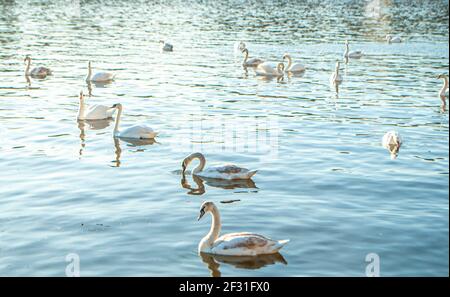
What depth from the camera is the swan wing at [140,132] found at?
85.9ft

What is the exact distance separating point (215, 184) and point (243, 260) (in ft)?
19.7

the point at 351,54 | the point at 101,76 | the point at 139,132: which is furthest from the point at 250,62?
the point at 139,132

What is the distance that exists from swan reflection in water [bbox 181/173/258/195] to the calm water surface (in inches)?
6.7

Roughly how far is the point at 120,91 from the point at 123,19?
37.5 meters

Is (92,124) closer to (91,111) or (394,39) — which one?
(91,111)

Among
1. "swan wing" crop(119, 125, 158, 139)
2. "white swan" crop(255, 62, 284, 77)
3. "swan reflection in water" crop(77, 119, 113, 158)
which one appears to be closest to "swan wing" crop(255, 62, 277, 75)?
"white swan" crop(255, 62, 284, 77)

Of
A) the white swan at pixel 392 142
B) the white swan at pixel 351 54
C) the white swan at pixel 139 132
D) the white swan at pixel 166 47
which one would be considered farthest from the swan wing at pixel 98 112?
the white swan at pixel 351 54

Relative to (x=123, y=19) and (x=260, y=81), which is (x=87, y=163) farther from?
(x=123, y=19)

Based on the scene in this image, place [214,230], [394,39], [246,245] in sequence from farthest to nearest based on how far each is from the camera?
[394,39], [214,230], [246,245]

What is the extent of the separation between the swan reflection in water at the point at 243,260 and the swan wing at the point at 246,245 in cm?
10

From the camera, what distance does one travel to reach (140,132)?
26.2 meters

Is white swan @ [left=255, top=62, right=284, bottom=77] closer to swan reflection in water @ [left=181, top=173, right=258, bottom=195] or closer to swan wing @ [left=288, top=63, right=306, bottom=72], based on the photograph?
swan wing @ [left=288, top=63, right=306, bottom=72]

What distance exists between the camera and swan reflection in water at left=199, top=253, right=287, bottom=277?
50.2ft
